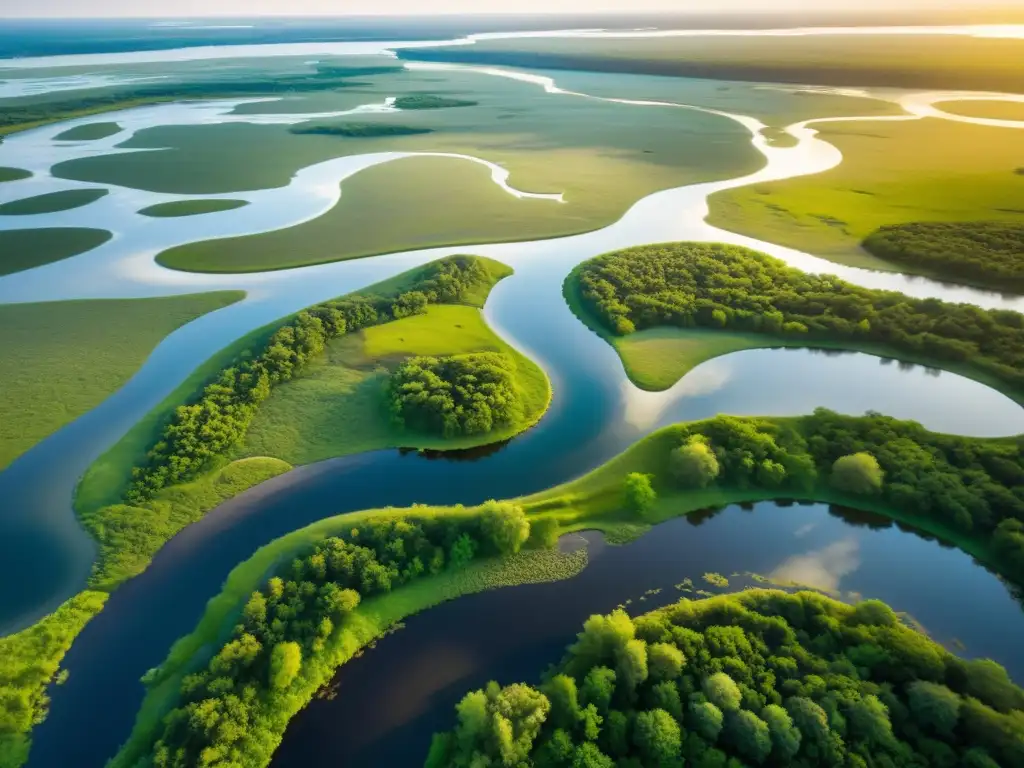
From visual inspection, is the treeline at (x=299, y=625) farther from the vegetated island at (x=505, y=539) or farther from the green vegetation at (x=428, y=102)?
the green vegetation at (x=428, y=102)

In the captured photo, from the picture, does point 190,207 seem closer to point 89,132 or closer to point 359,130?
point 359,130

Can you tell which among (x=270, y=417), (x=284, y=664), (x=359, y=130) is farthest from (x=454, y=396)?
(x=359, y=130)

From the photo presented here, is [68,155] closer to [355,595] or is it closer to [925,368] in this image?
[355,595]

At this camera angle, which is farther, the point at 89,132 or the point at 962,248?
the point at 89,132

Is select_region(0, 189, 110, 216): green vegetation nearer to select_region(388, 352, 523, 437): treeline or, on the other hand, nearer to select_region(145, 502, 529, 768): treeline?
select_region(388, 352, 523, 437): treeline

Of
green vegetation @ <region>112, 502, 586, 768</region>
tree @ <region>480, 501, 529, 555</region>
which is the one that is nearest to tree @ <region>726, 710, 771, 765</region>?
green vegetation @ <region>112, 502, 586, 768</region>

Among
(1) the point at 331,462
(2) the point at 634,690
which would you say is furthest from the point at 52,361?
(2) the point at 634,690

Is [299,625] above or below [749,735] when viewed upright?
above
